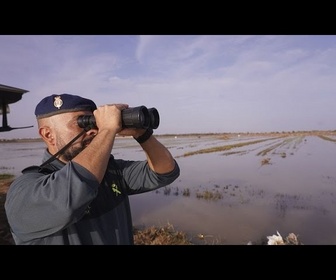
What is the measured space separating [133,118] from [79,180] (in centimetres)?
25

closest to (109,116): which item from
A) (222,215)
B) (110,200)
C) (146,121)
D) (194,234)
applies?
(146,121)

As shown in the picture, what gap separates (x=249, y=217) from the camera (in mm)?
4672

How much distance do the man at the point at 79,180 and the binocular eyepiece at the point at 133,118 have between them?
0.06ft

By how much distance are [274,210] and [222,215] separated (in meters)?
1.11

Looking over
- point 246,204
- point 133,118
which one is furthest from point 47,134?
point 246,204

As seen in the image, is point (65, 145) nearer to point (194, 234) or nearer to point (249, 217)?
point (194, 234)

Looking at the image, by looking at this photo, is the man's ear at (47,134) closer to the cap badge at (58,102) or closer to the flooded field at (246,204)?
the cap badge at (58,102)

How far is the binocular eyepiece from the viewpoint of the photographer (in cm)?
83

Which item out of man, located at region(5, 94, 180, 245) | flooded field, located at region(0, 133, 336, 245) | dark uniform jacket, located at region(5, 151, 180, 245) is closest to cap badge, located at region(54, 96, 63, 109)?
man, located at region(5, 94, 180, 245)

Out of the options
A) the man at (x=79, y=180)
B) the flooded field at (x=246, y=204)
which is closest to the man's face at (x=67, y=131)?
the man at (x=79, y=180)

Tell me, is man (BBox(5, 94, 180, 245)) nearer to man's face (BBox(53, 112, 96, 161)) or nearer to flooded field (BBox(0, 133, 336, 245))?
man's face (BBox(53, 112, 96, 161))

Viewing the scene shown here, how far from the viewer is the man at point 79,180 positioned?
0.69m

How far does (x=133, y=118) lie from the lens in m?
0.83

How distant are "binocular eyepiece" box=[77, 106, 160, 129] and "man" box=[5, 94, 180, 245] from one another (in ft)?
0.06
